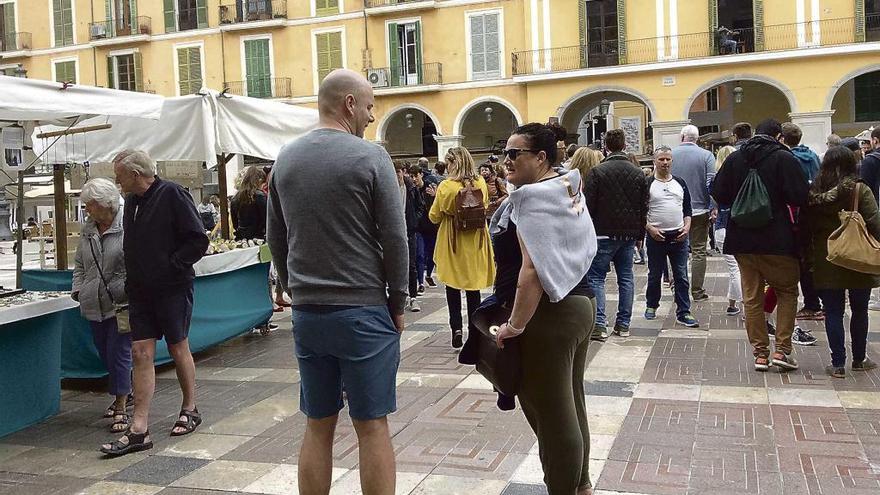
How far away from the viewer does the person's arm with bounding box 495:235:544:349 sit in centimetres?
284

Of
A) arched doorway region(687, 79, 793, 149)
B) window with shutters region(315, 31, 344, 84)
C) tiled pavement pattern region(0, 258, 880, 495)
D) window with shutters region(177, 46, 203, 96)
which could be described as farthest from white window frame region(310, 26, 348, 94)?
tiled pavement pattern region(0, 258, 880, 495)

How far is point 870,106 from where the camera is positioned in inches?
1054

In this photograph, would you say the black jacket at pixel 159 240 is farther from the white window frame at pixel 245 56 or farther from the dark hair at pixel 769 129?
the white window frame at pixel 245 56

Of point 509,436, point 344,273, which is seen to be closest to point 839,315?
point 509,436

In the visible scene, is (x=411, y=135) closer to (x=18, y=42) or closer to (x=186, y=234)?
(x=18, y=42)

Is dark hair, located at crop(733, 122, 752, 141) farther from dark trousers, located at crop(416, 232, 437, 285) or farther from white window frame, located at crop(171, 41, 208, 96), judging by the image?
white window frame, located at crop(171, 41, 208, 96)

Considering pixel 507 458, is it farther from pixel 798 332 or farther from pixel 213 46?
pixel 213 46

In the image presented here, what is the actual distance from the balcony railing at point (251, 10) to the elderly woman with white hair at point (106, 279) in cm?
2615

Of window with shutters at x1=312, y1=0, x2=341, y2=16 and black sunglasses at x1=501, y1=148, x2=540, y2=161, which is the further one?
window with shutters at x1=312, y1=0, x2=341, y2=16

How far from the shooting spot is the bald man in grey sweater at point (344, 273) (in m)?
2.73

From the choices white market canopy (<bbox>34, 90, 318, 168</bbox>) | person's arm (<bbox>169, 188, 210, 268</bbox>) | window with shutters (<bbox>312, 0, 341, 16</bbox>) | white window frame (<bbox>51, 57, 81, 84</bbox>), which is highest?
window with shutters (<bbox>312, 0, 341, 16</bbox>)

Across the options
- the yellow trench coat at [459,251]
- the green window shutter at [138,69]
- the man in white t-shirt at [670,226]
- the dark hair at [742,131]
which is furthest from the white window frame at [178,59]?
the dark hair at [742,131]

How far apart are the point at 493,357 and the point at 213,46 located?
30013 millimetres

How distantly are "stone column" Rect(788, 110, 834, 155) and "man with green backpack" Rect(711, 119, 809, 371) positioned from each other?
67.3 ft
